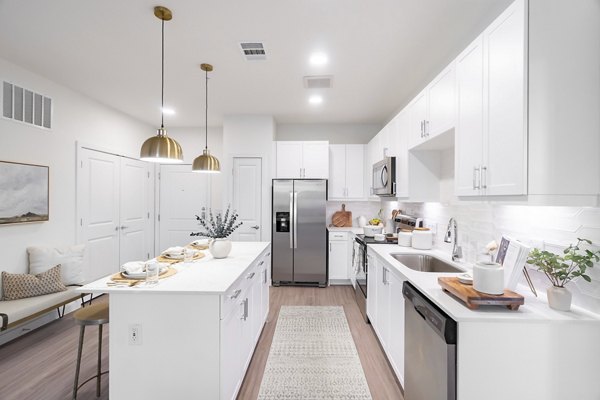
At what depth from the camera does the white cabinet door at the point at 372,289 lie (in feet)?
9.15

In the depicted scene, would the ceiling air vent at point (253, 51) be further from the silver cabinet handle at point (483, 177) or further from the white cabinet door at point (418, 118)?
Result: the silver cabinet handle at point (483, 177)

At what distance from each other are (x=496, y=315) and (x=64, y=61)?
13.4ft

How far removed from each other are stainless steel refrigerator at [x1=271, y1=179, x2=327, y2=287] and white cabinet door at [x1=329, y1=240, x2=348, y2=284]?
0.14 m

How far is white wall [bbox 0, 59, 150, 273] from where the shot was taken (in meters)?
2.87

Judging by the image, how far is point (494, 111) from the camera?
4.79ft

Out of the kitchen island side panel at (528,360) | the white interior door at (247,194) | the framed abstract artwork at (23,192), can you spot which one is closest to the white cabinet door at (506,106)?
the kitchen island side panel at (528,360)

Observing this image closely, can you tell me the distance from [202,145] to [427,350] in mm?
5088

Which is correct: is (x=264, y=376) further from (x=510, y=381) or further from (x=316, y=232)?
(x=316, y=232)

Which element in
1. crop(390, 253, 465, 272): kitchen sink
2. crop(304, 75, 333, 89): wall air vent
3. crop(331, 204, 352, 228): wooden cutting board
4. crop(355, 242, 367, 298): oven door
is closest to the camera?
crop(390, 253, 465, 272): kitchen sink

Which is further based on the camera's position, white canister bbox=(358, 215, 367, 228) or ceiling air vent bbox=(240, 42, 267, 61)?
white canister bbox=(358, 215, 367, 228)

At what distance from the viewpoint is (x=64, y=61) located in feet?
9.30

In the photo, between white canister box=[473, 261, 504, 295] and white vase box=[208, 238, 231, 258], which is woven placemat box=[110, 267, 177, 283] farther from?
white canister box=[473, 261, 504, 295]

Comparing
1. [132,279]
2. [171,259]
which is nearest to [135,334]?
[132,279]

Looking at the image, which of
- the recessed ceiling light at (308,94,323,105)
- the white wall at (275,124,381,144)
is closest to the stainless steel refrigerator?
the white wall at (275,124,381,144)
